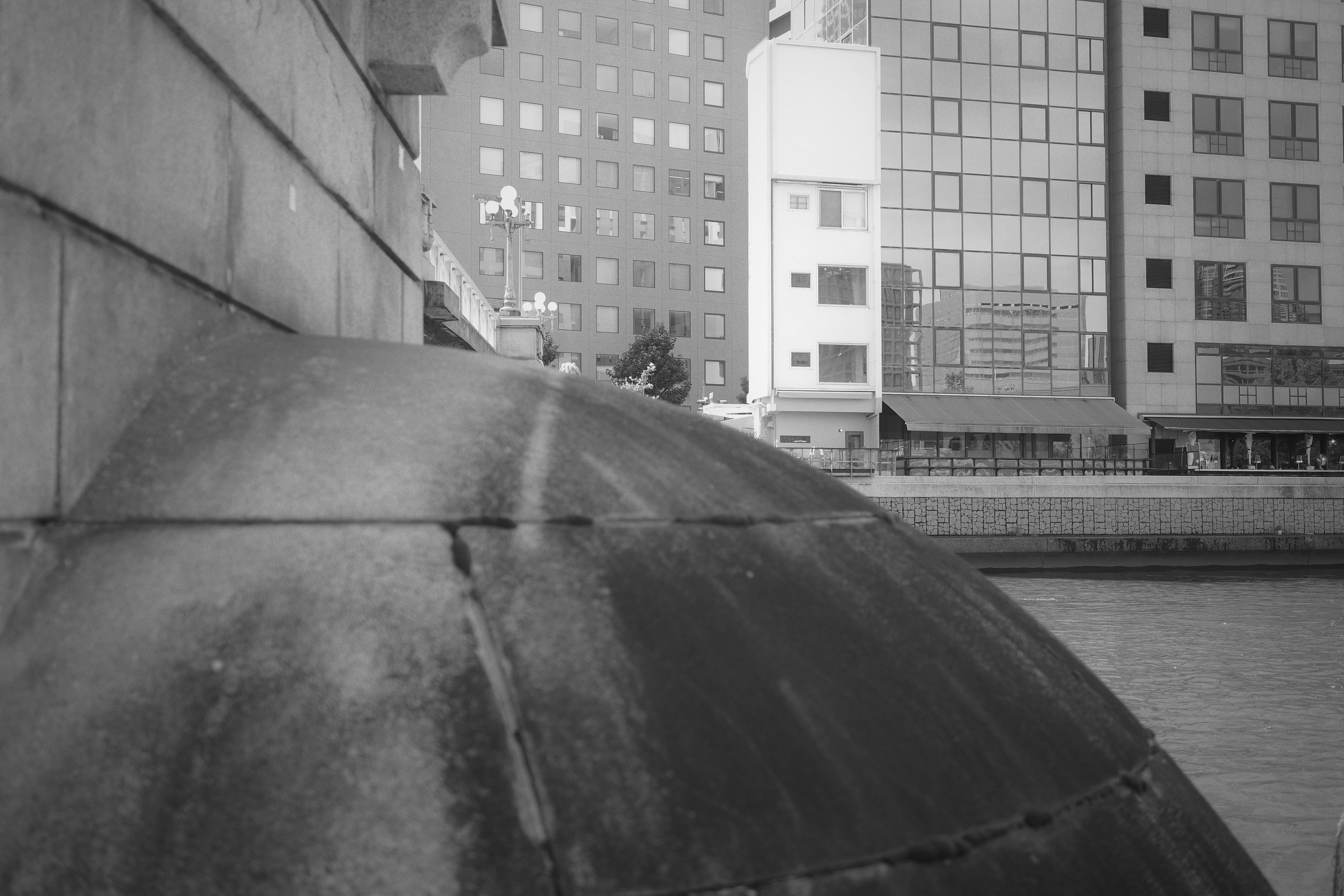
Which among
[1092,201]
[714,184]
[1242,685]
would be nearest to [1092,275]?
[1092,201]

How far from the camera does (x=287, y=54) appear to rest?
146 inches

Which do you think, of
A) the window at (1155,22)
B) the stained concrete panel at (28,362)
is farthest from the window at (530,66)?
the stained concrete panel at (28,362)

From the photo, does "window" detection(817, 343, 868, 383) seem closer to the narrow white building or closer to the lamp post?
the narrow white building

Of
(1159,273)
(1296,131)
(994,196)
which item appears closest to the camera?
(994,196)

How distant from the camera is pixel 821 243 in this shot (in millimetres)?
46875

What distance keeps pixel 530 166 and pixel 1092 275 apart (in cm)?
3554

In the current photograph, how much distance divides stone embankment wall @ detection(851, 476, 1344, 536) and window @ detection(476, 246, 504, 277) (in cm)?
3925

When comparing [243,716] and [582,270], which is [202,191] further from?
[582,270]

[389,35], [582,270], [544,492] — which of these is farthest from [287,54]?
[582,270]

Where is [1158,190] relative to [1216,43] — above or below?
below

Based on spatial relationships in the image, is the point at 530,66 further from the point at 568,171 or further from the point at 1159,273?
the point at 1159,273

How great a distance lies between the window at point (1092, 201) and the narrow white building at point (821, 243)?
8.66 m

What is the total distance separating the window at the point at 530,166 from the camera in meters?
73.1

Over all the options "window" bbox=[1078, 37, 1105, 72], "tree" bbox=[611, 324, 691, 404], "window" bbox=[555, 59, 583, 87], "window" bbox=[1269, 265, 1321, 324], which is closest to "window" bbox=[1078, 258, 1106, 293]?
"window" bbox=[1269, 265, 1321, 324]
